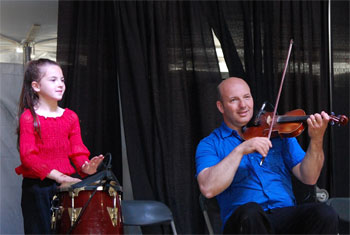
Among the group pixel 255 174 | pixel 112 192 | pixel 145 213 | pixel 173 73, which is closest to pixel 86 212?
pixel 112 192

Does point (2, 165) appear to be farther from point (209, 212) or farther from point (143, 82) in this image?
point (209, 212)

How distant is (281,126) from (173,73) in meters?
1.23

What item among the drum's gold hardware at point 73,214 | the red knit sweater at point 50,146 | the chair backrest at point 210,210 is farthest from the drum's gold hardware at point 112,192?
the chair backrest at point 210,210

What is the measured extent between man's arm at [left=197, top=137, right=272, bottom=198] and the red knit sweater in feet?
2.44

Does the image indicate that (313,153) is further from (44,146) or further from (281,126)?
(44,146)

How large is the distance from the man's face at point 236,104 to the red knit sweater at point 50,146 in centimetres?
80

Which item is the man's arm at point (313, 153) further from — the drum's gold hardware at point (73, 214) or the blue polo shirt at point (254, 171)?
the drum's gold hardware at point (73, 214)

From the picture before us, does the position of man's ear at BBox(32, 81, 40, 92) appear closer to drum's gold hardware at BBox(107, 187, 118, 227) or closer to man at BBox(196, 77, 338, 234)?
drum's gold hardware at BBox(107, 187, 118, 227)

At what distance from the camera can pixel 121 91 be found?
410 cm

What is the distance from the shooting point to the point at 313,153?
3.07m

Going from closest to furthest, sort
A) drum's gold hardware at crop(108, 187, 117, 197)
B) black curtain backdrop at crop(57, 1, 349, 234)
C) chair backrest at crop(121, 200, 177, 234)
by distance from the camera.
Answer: drum's gold hardware at crop(108, 187, 117, 197) < chair backrest at crop(121, 200, 177, 234) < black curtain backdrop at crop(57, 1, 349, 234)

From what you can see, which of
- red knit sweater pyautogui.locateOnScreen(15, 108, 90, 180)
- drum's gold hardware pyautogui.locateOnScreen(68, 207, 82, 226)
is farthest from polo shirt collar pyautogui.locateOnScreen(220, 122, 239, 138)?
drum's gold hardware pyautogui.locateOnScreen(68, 207, 82, 226)

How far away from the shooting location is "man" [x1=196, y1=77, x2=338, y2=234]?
277 centimetres

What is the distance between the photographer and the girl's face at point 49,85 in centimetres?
328
